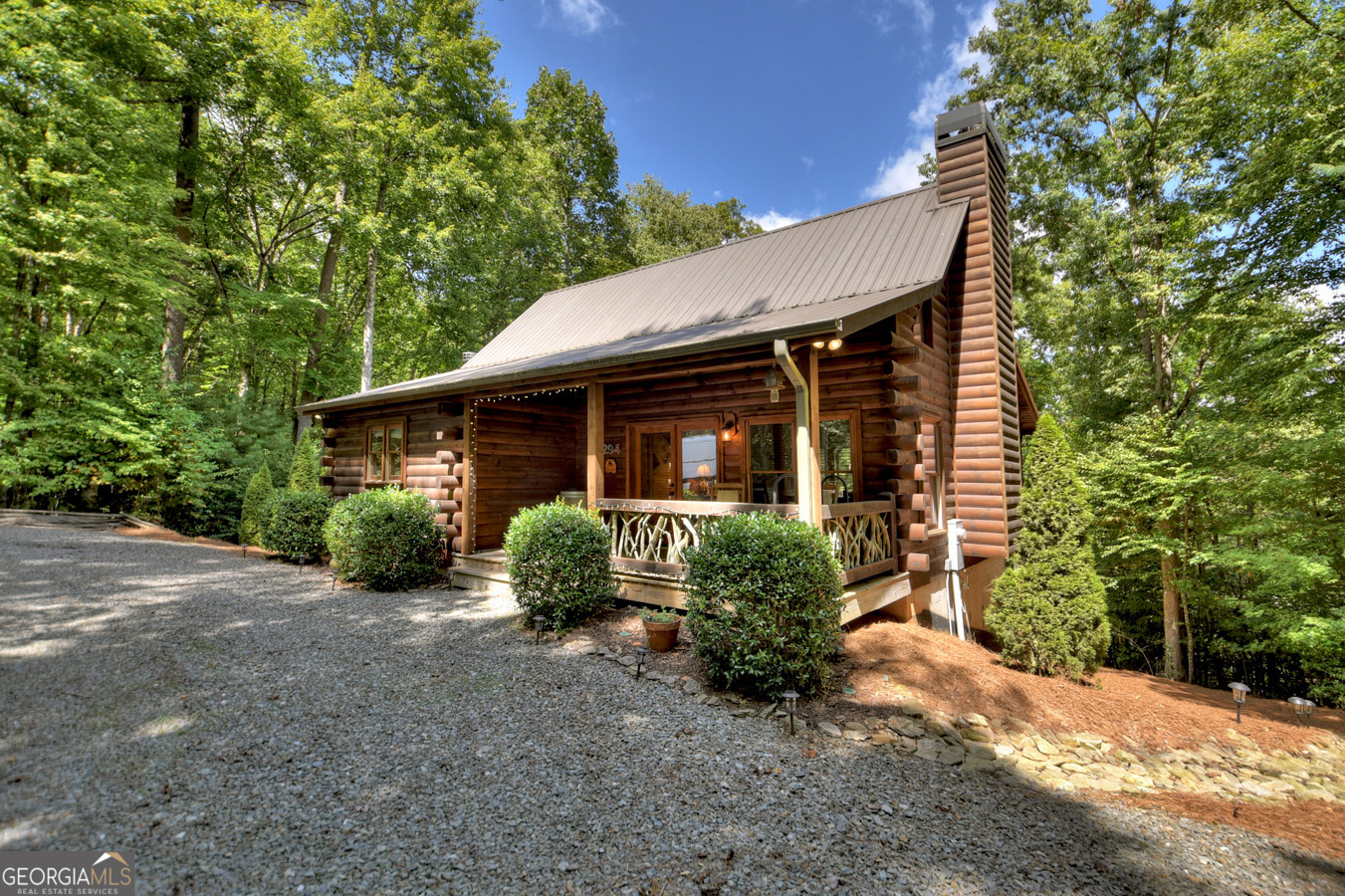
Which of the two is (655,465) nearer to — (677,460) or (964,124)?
(677,460)

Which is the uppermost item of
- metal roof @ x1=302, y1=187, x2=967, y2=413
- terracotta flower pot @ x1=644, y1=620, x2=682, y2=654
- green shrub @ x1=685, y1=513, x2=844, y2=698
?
metal roof @ x1=302, y1=187, x2=967, y2=413

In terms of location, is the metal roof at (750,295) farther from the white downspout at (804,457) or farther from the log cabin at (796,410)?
the white downspout at (804,457)

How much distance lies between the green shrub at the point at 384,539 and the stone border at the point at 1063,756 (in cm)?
487

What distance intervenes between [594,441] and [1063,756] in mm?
5816

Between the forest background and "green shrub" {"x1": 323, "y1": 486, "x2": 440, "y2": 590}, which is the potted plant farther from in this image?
the forest background

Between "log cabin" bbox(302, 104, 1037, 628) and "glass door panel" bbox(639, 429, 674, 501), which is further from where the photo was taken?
"glass door panel" bbox(639, 429, 674, 501)

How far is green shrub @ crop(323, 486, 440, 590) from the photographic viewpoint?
8.14m

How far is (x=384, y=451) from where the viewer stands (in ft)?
37.5

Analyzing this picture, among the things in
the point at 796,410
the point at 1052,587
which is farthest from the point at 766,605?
the point at 1052,587

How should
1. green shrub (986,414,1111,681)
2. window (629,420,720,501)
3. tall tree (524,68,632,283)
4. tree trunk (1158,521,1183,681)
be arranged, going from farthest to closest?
tall tree (524,68,632,283)
tree trunk (1158,521,1183,681)
window (629,420,720,501)
green shrub (986,414,1111,681)

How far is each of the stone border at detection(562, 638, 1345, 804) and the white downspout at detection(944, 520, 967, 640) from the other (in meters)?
3.06

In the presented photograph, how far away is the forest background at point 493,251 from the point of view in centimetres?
776

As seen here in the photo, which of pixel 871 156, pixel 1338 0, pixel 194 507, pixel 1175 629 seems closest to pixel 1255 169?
pixel 1338 0

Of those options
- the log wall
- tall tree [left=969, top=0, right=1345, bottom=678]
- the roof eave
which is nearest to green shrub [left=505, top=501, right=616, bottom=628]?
the roof eave
